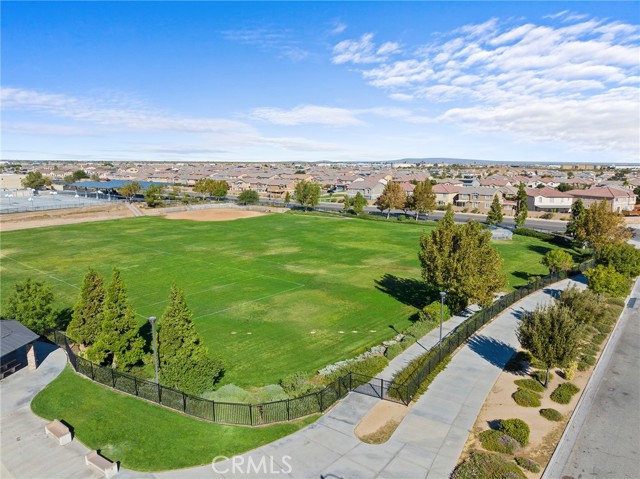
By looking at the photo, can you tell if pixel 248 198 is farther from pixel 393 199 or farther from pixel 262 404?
pixel 262 404

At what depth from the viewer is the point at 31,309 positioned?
1065 inches

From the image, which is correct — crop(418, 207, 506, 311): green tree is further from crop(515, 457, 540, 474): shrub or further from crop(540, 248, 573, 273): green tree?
crop(540, 248, 573, 273): green tree

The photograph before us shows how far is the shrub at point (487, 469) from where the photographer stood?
1505 cm

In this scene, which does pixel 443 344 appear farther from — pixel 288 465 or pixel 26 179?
pixel 26 179

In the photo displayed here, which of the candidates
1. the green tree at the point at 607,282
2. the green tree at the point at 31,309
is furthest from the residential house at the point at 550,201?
the green tree at the point at 31,309

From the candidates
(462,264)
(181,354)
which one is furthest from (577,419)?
(181,354)

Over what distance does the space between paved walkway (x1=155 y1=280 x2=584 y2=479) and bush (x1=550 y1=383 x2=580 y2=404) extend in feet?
9.58

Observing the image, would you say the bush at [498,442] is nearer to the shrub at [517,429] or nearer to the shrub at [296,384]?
the shrub at [517,429]

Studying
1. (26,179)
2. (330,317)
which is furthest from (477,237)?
(26,179)

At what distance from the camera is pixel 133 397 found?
20.8 meters

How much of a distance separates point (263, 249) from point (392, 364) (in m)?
37.4

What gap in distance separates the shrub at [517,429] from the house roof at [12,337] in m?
23.2

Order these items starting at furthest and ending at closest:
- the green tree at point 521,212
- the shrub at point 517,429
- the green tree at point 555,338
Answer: the green tree at point 521,212, the green tree at point 555,338, the shrub at point 517,429

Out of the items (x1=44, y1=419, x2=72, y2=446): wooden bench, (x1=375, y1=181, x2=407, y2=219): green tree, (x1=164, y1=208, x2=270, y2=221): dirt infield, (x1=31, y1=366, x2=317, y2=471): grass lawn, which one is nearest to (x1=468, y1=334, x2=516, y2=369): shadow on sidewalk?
(x1=31, y1=366, x2=317, y2=471): grass lawn
